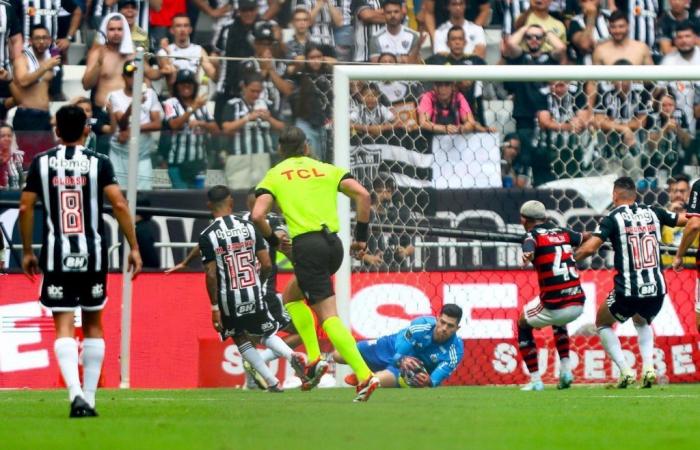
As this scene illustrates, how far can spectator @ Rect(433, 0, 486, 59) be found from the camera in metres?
19.7

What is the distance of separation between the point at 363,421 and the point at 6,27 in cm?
1216

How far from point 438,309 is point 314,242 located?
12.3ft

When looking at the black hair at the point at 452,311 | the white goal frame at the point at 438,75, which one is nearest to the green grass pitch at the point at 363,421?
the black hair at the point at 452,311

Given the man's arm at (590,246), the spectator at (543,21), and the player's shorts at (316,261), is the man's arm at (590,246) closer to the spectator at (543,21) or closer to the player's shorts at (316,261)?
the player's shorts at (316,261)

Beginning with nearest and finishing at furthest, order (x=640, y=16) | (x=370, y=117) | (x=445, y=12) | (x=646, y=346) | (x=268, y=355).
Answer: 1. (x=646, y=346)
2. (x=268, y=355)
3. (x=370, y=117)
4. (x=445, y=12)
5. (x=640, y=16)

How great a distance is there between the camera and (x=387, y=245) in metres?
14.7

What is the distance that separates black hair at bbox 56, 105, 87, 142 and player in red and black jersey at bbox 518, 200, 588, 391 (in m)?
5.15

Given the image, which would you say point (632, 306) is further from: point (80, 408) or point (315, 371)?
point (80, 408)

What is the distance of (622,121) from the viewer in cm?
1561

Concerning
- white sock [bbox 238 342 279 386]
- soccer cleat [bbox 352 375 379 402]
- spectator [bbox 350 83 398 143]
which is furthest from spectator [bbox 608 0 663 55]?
soccer cleat [bbox 352 375 379 402]

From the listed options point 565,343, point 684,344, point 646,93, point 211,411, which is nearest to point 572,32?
point 646,93

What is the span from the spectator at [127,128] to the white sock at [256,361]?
10.5 ft

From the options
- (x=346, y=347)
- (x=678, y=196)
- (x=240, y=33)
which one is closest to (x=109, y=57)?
(x=240, y=33)

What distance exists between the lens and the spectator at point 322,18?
19.0m
